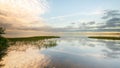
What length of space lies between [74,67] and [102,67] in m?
2.88

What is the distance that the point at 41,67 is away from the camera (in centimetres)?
1600

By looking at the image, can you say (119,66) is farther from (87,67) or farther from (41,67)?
(41,67)

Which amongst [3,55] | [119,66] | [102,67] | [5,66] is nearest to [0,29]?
[3,55]

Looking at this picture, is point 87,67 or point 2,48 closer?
point 87,67

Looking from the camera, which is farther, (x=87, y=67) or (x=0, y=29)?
(x=0, y=29)

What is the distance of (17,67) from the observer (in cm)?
1638

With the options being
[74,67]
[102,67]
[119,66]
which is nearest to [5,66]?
[74,67]

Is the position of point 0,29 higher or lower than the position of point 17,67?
higher

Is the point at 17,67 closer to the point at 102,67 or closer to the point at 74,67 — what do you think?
the point at 74,67

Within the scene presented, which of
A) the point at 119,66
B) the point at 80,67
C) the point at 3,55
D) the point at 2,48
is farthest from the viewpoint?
the point at 2,48

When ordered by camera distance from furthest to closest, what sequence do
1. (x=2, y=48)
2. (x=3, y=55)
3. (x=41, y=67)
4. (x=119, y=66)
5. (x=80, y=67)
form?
(x=2, y=48) < (x=3, y=55) < (x=119, y=66) < (x=80, y=67) < (x=41, y=67)

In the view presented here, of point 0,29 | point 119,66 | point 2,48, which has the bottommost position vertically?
point 119,66

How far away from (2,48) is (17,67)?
8949mm

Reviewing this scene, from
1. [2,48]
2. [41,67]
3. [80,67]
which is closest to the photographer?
[41,67]
